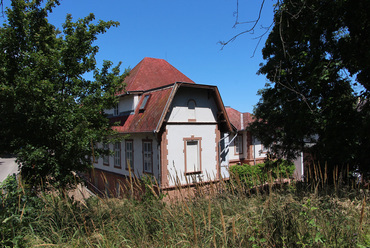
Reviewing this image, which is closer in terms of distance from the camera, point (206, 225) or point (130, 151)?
point (206, 225)

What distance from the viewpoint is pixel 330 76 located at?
8.36m

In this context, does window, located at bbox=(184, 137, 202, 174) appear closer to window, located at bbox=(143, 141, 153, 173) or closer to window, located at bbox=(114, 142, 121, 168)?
window, located at bbox=(143, 141, 153, 173)

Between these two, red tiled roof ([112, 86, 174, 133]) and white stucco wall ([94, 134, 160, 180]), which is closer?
red tiled roof ([112, 86, 174, 133])

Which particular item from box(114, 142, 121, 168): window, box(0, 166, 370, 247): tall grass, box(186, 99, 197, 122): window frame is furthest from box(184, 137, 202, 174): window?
box(0, 166, 370, 247): tall grass

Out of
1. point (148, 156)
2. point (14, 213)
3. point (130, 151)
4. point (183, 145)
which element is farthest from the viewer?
point (130, 151)

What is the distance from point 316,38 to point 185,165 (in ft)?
29.2

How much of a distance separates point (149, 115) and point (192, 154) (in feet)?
10.7

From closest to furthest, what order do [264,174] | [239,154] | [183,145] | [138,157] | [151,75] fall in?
[264,174]
[183,145]
[138,157]
[151,75]
[239,154]

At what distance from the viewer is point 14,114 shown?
21.2 feet

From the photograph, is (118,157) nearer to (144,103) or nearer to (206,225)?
(144,103)

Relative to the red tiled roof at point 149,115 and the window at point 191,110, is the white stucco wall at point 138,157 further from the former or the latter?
the window at point 191,110

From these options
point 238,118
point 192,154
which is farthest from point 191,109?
point 238,118

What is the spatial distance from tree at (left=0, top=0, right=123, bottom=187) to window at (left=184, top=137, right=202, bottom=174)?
7.25m

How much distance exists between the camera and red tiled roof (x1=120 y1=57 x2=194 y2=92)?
699 inches
